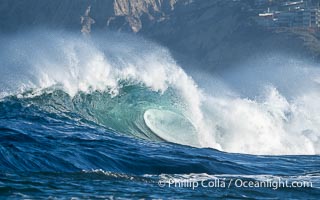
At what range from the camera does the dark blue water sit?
11.5 m

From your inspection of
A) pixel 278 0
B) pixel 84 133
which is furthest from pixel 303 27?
pixel 84 133

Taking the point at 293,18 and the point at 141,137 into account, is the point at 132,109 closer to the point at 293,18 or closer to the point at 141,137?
the point at 141,137

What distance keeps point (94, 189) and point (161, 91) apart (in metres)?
12.5

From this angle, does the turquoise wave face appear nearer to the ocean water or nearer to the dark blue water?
the ocean water

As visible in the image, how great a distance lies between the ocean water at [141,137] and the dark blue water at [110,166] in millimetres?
20

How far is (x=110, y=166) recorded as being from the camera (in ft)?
45.3

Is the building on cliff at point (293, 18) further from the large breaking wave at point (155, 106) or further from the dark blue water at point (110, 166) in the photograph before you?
the dark blue water at point (110, 166)

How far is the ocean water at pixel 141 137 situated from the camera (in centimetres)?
1207

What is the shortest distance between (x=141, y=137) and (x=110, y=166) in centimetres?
612

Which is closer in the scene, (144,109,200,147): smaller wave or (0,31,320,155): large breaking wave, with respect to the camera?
(144,109,200,147): smaller wave

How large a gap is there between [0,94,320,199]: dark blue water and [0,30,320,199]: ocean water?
2 cm

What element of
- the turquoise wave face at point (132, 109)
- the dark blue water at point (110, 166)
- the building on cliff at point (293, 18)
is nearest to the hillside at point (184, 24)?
the building on cliff at point (293, 18)
